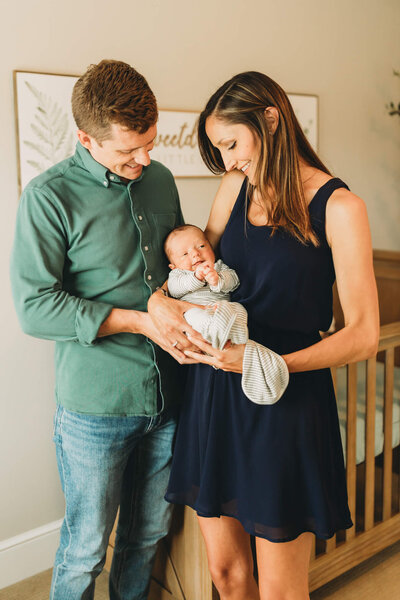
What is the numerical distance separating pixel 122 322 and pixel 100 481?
0.44 m

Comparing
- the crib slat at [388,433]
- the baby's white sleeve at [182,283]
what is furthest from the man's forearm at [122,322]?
the crib slat at [388,433]

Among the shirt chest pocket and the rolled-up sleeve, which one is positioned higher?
the shirt chest pocket

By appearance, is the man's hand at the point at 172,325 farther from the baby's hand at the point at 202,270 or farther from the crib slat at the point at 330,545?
A: the crib slat at the point at 330,545

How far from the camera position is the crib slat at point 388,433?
224cm

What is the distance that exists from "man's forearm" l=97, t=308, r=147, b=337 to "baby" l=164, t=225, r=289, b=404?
120 millimetres

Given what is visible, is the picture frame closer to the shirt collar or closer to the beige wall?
the beige wall

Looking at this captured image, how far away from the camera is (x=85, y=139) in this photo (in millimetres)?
1394

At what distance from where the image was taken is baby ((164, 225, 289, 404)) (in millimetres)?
1264

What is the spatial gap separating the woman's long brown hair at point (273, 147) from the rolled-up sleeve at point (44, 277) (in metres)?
0.48

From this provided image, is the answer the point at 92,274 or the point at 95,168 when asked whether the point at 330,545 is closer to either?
the point at 92,274

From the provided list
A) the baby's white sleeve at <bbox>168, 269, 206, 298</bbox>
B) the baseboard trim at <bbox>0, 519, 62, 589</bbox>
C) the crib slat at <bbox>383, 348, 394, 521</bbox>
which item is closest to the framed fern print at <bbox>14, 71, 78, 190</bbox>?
the baby's white sleeve at <bbox>168, 269, 206, 298</bbox>

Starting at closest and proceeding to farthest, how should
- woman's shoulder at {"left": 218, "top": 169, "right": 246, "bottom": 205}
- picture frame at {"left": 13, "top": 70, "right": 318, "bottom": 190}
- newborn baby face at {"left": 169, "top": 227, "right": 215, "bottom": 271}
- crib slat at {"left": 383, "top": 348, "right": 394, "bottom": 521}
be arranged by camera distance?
newborn baby face at {"left": 169, "top": 227, "right": 215, "bottom": 271} < woman's shoulder at {"left": 218, "top": 169, "right": 246, "bottom": 205} < picture frame at {"left": 13, "top": 70, "right": 318, "bottom": 190} < crib slat at {"left": 383, "top": 348, "right": 394, "bottom": 521}

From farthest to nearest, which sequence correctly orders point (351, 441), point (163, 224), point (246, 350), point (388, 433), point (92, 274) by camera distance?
1. point (388, 433)
2. point (351, 441)
3. point (163, 224)
4. point (92, 274)
5. point (246, 350)

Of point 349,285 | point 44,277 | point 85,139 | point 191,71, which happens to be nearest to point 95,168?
point 85,139
